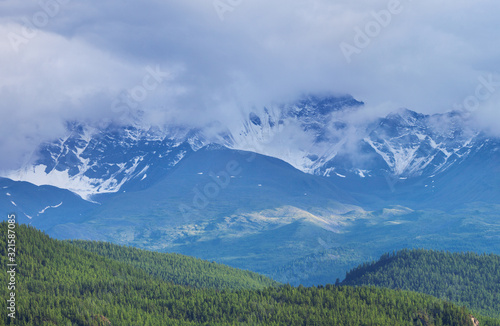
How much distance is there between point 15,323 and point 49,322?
7676 mm

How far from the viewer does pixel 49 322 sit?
654ft

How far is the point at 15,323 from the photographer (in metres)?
200
